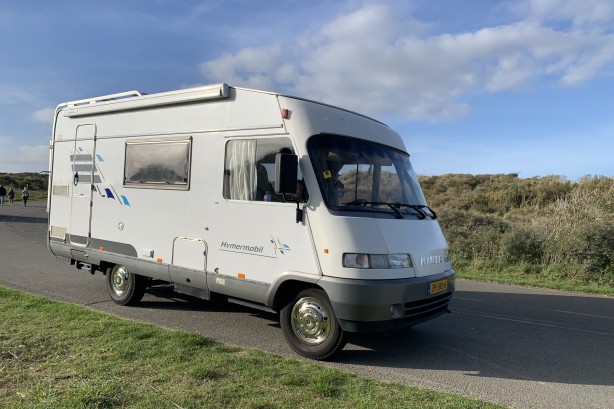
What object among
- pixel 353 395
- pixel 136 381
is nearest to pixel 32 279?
pixel 136 381

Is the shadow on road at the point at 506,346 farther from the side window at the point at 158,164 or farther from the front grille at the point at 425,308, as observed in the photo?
the side window at the point at 158,164

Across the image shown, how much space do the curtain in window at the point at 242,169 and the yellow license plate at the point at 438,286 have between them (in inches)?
91.0

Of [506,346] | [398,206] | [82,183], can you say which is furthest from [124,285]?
[506,346]

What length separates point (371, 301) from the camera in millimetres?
4828

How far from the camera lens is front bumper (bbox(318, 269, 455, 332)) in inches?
190

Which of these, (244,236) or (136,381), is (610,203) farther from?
(136,381)

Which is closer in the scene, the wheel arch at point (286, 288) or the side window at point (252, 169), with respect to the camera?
the wheel arch at point (286, 288)

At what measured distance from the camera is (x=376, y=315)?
192 inches

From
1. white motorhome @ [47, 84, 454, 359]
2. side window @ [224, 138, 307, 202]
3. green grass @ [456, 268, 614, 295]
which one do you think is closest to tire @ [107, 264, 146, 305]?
white motorhome @ [47, 84, 454, 359]

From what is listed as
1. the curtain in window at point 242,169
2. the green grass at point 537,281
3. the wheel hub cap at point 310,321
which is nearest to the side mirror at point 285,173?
the curtain in window at point 242,169

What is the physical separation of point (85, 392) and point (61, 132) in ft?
19.7

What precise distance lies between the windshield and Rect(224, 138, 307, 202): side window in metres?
0.32

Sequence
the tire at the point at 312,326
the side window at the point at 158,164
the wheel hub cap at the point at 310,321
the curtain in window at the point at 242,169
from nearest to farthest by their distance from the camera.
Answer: the tire at the point at 312,326
the wheel hub cap at the point at 310,321
the curtain in window at the point at 242,169
the side window at the point at 158,164

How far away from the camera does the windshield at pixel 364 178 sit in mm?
5223
